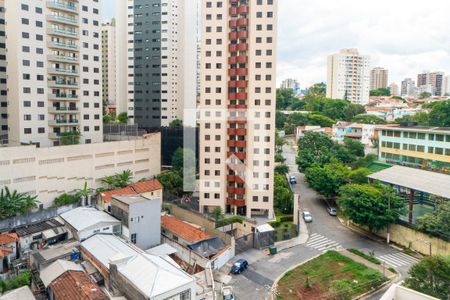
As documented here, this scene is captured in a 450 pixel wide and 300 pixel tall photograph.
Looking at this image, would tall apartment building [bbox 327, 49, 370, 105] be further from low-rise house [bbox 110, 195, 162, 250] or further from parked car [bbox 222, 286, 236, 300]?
parked car [bbox 222, 286, 236, 300]

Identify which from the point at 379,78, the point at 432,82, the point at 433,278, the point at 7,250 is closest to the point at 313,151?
the point at 433,278

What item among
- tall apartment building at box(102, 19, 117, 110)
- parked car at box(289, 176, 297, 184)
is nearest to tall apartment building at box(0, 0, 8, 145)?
parked car at box(289, 176, 297, 184)

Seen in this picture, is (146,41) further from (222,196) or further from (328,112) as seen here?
(328,112)

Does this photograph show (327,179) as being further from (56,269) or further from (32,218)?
(32,218)

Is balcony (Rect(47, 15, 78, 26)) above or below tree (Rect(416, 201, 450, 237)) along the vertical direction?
above

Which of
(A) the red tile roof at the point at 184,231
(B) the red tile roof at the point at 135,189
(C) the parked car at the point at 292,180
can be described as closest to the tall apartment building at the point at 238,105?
(B) the red tile roof at the point at 135,189

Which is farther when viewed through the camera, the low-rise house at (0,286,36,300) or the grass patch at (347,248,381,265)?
the grass patch at (347,248,381,265)

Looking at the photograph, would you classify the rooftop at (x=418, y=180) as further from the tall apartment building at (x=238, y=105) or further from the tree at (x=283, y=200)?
the tall apartment building at (x=238, y=105)
